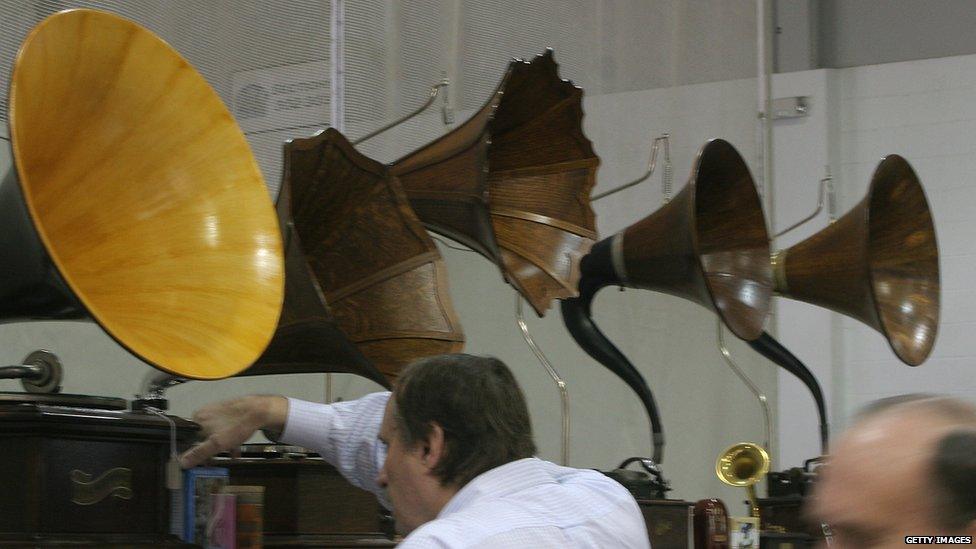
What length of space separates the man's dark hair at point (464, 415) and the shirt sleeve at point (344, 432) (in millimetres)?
431

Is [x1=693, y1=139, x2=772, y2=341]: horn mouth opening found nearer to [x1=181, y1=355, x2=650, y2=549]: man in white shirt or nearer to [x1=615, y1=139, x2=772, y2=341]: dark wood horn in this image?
[x1=615, y1=139, x2=772, y2=341]: dark wood horn

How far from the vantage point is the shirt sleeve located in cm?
191

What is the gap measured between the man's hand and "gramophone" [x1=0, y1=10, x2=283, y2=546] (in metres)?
0.03

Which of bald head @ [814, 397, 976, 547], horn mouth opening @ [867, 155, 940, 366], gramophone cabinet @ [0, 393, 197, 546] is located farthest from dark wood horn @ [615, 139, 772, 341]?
bald head @ [814, 397, 976, 547]

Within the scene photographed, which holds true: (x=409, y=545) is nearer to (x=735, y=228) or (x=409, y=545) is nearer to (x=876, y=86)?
(x=735, y=228)

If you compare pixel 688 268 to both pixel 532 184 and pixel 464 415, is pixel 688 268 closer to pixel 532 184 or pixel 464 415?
pixel 532 184

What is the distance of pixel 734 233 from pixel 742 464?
0.69 metres

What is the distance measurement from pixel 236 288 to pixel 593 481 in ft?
2.29

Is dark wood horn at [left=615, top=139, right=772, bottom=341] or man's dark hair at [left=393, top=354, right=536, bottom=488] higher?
dark wood horn at [left=615, top=139, right=772, bottom=341]

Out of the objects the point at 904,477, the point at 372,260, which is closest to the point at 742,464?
the point at 372,260

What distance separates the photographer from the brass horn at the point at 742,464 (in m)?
3.75

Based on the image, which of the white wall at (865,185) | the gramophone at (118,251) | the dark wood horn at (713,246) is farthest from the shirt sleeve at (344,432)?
the white wall at (865,185)

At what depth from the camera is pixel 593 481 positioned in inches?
59.7
